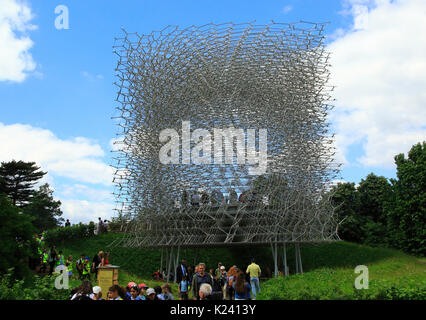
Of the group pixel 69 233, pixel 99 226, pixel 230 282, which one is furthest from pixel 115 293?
pixel 99 226

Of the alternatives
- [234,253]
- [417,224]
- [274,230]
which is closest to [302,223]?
[274,230]

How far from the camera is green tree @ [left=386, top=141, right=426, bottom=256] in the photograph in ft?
122

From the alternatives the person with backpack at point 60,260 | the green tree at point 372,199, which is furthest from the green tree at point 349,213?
the person with backpack at point 60,260

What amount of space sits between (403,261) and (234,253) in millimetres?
12321

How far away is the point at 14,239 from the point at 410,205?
35485mm

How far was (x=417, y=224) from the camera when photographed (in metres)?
37.6

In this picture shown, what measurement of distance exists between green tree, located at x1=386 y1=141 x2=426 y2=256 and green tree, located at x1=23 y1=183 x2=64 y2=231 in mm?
38537

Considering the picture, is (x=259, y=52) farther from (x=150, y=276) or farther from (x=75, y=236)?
(x=75, y=236)

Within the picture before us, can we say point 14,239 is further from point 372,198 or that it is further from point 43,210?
point 372,198

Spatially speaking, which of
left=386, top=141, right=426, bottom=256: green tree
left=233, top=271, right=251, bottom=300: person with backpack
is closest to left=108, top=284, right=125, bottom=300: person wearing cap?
left=233, top=271, right=251, bottom=300: person with backpack

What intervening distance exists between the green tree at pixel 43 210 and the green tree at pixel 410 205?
1517 inches

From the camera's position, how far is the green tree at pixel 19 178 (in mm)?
47969

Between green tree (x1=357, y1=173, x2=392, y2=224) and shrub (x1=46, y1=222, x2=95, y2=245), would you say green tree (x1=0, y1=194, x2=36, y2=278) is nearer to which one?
shrub (x1=46, y1=222, x2=95, y2=245)
